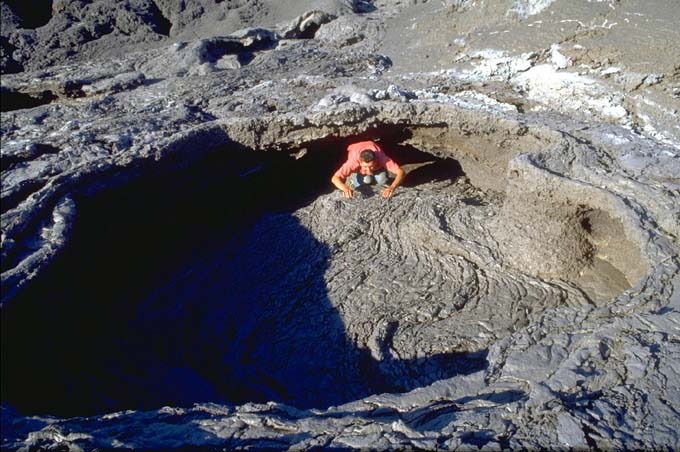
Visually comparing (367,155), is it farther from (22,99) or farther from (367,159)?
(22,99)

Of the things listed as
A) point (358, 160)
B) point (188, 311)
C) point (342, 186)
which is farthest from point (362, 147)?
point (188, 311)

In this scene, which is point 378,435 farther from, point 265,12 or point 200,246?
point 265,12

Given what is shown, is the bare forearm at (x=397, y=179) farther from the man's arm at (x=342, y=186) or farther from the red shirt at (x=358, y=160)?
the man's arm at (x=342, y=186)

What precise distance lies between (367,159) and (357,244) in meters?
0.87

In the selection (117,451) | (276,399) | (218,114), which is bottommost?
(276,399)

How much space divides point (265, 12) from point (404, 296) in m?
6.08

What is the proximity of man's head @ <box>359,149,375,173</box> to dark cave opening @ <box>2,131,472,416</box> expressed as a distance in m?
0.38

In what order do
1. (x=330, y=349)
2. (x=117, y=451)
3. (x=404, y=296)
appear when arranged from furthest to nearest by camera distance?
(x=404, y=296), (x=330, y=349), (x=117, y=451)

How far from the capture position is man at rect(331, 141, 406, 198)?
543 cm

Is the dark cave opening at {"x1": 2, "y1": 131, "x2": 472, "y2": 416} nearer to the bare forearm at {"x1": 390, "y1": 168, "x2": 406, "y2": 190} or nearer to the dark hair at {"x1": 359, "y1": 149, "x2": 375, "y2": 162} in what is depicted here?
the dark hair at {"x1": 359, "y1": 149, "x2": 375, "y2": 162}

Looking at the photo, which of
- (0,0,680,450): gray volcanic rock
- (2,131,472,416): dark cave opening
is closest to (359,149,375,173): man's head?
(0,0,680,450): gray volcanic rock

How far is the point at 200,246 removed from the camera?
17.8 ft

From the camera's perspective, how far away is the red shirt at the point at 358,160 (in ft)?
17.9

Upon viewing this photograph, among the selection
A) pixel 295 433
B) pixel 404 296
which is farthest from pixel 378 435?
pixel 404 296
